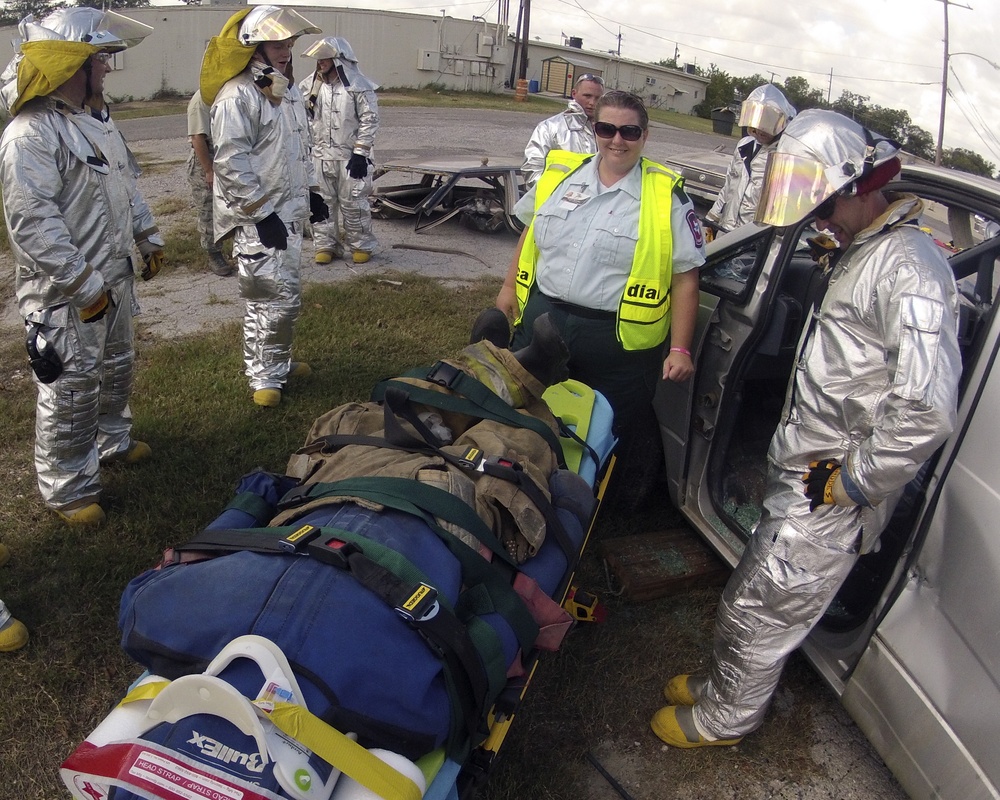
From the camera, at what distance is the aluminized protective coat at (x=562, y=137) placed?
577 cm

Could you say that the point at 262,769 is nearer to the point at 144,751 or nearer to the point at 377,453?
the point at 144,751

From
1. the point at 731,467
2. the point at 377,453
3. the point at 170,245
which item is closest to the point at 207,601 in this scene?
the point at 377,453

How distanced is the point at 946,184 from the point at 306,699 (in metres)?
2.30

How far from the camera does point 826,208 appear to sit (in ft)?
6.84

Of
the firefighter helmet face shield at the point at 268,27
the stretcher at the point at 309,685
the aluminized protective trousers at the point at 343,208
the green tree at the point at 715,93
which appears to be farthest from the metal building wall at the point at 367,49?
the stretcher at the point at 309,685

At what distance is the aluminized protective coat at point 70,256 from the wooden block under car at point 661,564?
8.01ft

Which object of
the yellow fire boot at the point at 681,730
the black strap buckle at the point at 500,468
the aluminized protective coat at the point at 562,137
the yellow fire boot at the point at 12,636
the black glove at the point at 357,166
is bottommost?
the yellow fire boot at the point at 12,636

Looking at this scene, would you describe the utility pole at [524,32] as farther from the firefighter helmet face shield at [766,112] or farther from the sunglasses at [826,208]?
the sunglasses at [826,208]

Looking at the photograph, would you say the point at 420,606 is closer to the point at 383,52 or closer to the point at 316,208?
the point at 316,208

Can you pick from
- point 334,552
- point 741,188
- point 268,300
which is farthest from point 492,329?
point 741,188

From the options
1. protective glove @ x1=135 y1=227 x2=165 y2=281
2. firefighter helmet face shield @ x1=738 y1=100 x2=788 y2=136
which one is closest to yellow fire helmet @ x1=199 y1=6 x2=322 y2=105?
protective glove @ x1=135 y1=227 x2=165 y2=281

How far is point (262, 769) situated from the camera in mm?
1326

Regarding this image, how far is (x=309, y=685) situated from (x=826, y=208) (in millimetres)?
1815

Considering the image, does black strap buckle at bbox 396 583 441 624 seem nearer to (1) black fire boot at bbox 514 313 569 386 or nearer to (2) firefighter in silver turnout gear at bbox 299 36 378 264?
(1) black fire boot at bbox 514 313 569 386
